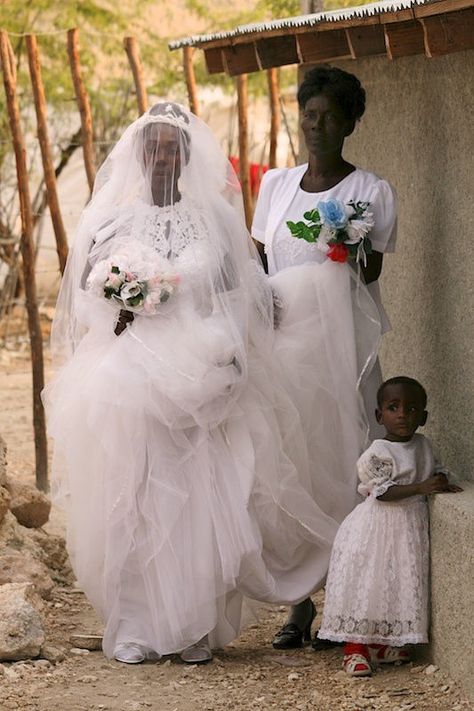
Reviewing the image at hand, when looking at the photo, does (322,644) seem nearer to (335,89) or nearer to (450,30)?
(335,89)

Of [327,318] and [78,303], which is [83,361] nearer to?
[78,303]

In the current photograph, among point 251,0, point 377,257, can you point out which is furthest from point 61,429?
point 251,0

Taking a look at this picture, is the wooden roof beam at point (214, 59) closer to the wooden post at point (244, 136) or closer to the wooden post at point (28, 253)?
the wooden post at point (28, 253)

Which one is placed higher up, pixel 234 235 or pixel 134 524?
pixel 234 235

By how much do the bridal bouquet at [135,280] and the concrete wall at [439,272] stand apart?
1186mm

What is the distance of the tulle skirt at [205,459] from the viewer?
5.40 metres

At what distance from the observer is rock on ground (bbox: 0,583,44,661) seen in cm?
530

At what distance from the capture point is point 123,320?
18.0 ft

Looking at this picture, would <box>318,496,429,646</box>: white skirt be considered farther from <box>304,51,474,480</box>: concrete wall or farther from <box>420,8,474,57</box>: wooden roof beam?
<box>420,8,474,57</box>: wooden roof beam

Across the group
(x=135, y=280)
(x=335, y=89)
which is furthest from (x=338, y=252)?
(x=135, y=280)

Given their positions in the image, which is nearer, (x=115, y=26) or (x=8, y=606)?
(x=8, y=606)

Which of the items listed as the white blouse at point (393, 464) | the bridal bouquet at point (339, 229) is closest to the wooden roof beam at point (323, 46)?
the bridal bouquet at point (339, 229)

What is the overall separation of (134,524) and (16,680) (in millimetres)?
748

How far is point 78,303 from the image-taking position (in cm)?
562
